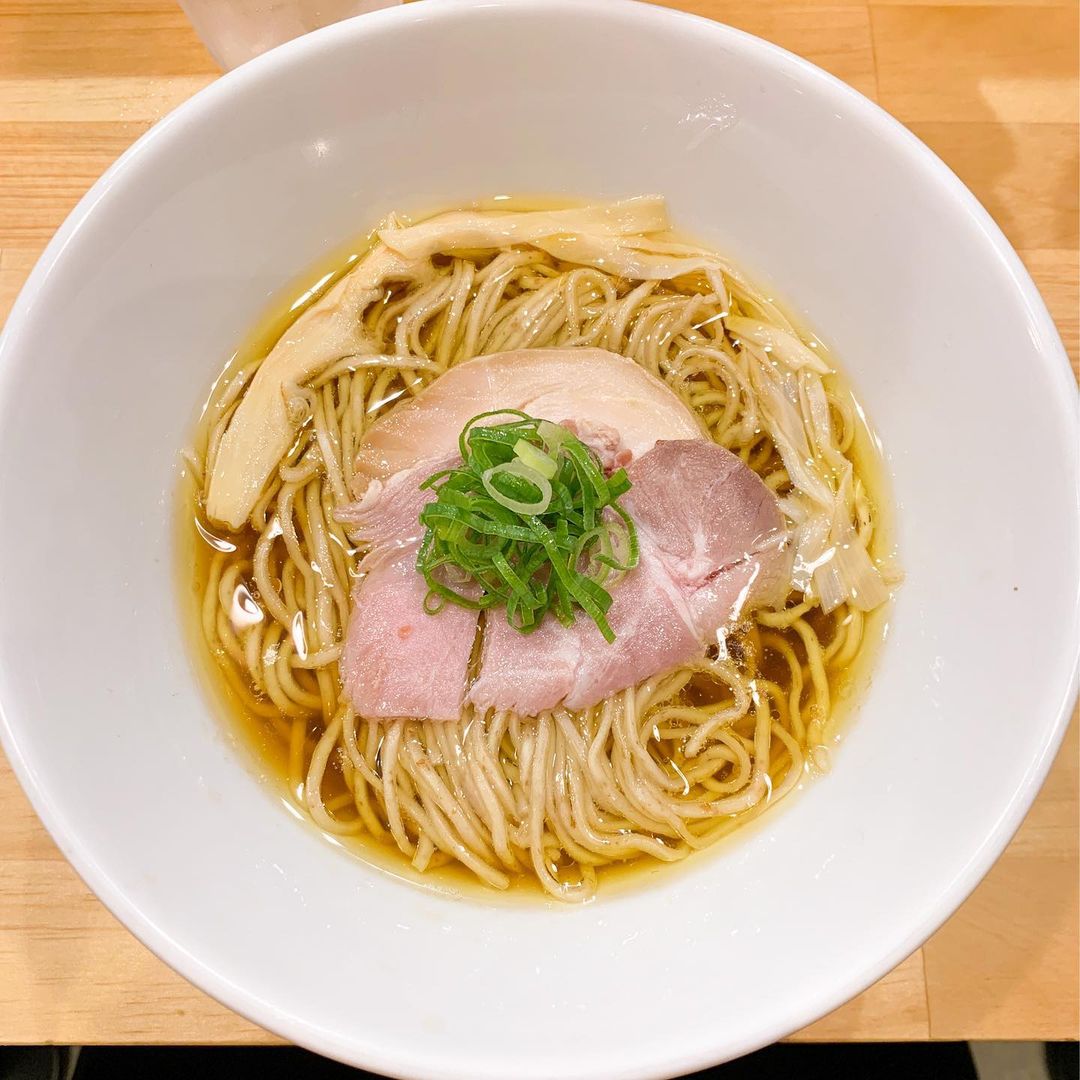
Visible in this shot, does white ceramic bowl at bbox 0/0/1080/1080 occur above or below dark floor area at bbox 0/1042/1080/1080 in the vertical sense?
above

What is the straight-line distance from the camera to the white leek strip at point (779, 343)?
1928mm

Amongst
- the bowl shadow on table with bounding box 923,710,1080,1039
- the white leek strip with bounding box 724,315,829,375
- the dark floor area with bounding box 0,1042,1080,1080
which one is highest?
the white leek strip with bounding box 724,315,829,375

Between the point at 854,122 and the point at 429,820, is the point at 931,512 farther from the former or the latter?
the point at 429,820

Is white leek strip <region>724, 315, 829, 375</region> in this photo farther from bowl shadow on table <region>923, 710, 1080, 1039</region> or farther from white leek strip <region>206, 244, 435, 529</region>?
bowl shadow on table <region>923, 710, 1080, 1039</region>

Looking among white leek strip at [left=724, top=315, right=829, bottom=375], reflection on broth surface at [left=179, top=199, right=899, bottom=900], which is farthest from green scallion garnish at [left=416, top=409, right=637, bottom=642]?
white leek strip at [left=724, top=315, right=829, bottom=375]

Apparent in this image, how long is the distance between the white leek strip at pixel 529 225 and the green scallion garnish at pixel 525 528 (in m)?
0.42

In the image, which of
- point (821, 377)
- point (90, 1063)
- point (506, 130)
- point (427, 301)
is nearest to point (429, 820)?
point (90, 1063)

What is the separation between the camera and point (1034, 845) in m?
1.82

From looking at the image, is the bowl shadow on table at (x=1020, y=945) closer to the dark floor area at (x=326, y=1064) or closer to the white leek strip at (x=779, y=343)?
the dark floor area at (x=326, y=1064)

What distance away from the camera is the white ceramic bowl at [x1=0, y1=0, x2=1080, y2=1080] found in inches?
53.4

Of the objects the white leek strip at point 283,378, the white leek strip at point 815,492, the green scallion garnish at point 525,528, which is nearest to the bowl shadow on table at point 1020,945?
the white leek strip at point 815,492

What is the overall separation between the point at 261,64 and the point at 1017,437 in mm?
1400

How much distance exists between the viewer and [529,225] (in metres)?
1.94

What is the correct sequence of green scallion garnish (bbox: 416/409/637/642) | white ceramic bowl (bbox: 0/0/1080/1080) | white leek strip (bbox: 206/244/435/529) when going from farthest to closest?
white leek strip (bbox: 206/244/435/529), green scallion garnish (bbox: 416/409/637/642), white ceramic bowl (bbox: 0/0/1080/1080)
